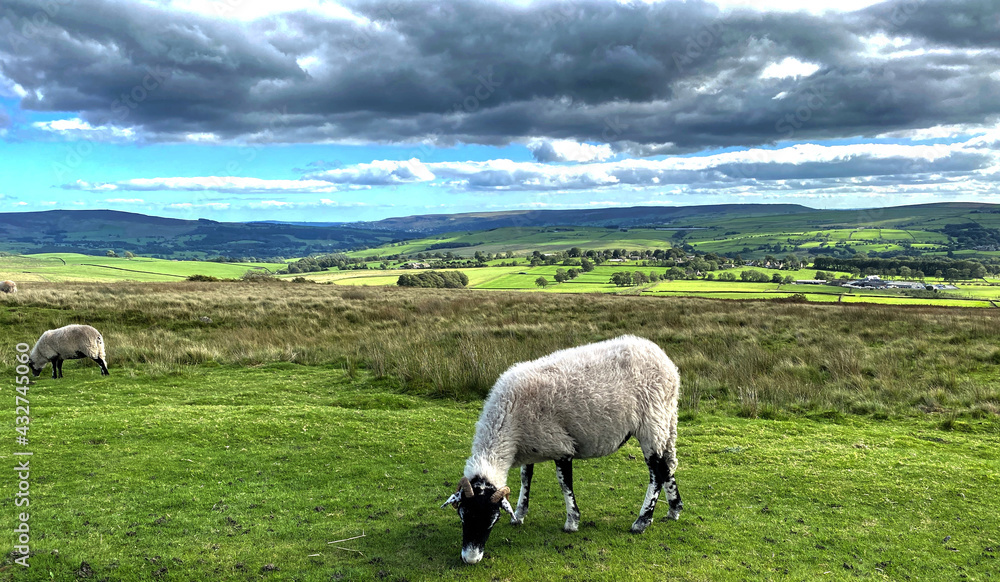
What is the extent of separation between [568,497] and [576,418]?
880 mm

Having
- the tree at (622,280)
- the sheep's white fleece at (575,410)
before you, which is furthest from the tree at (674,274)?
the sheep's white fleece at (575,410)

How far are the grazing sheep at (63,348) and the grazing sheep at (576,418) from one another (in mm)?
12981

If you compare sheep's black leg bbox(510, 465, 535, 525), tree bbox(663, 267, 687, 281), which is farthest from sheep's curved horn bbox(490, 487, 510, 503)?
tree bbox(663, 267, 687, 281)

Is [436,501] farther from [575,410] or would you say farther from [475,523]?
[575,410]

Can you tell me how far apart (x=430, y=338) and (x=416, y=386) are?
6.29 m

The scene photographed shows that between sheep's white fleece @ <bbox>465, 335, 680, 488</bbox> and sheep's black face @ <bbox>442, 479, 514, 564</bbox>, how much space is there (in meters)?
0.23

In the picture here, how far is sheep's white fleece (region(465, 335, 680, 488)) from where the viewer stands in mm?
5406

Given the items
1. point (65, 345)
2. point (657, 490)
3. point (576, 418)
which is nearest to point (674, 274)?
point (65, 345)

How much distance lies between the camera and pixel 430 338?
18.7 metres

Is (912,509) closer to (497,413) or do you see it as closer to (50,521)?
(497,413)

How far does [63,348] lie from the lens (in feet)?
42.2

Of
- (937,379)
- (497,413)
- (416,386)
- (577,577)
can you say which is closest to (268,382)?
(416,386)

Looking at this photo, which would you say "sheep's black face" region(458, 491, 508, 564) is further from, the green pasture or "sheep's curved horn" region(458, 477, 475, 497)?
the green pasture

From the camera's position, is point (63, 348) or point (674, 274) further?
point (674, 274)
